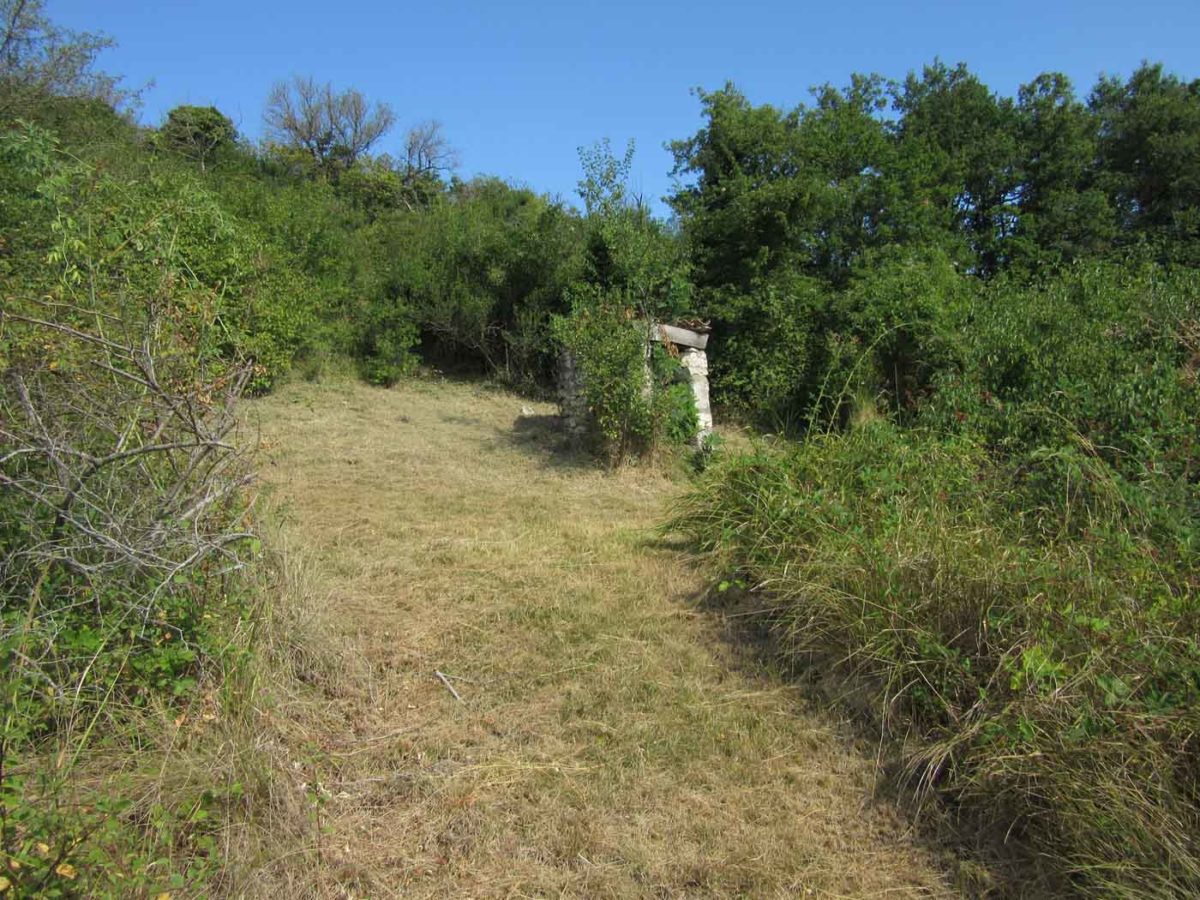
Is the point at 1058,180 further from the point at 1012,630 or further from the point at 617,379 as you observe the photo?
the point at 1012,630

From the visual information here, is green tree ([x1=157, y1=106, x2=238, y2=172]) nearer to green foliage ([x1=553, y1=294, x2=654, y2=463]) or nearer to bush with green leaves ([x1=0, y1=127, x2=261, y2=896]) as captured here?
green foliage ([x1=553, y1=294, x2=654, y2=463])

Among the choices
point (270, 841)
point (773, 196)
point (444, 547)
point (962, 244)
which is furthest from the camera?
point (962, 244)

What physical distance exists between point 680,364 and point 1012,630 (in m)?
4.90

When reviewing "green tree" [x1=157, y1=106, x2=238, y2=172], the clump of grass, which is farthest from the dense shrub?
"green tree" [x1=157, y1=106, x2=238, y2=172]

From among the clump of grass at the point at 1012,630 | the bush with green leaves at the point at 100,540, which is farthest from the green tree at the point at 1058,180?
the bush with green leaves at the point at 100,540

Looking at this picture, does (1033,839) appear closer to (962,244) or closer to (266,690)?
(266,690)

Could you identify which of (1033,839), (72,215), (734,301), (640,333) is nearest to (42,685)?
(72,215)

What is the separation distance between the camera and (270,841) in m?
2.40

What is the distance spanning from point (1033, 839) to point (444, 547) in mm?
3568

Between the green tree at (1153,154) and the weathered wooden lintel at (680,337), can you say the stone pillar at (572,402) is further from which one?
the green tree at (1153,154)

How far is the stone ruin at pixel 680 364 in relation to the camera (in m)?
7.65

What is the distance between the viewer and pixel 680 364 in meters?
7.51

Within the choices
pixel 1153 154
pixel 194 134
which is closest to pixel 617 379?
pixel 1153 154

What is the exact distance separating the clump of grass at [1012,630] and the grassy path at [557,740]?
32 centimetres
